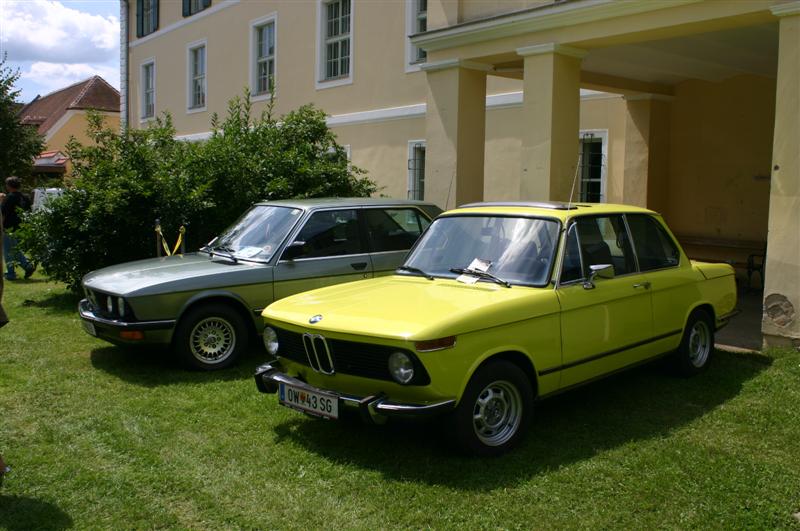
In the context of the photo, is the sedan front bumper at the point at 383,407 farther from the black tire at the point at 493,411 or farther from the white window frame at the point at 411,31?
the white window frame at the point at 411,31

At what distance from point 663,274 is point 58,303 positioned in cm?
880

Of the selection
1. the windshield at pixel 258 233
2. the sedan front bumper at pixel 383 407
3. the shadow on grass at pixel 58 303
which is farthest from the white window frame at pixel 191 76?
the sedan front bumper at pixel 383 407

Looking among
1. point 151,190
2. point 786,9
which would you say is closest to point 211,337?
point 151,190

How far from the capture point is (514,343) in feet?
16.5

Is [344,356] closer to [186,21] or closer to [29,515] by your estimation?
[29,515]

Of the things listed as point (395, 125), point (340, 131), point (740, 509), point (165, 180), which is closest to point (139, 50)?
point (340, 131)

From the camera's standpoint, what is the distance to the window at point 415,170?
16000 mm

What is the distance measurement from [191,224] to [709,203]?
A: 8.60 metres

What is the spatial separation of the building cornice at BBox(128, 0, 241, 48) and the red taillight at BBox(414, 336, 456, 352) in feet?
64.1

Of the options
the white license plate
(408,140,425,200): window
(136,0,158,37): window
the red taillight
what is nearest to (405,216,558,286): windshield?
the red taillight

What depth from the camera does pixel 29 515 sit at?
14.1ft

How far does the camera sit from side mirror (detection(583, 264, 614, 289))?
561 cm

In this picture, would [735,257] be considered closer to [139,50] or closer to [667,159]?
[667,159]

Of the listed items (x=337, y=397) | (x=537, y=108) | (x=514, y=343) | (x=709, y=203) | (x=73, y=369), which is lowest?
(x=73, y=369)
